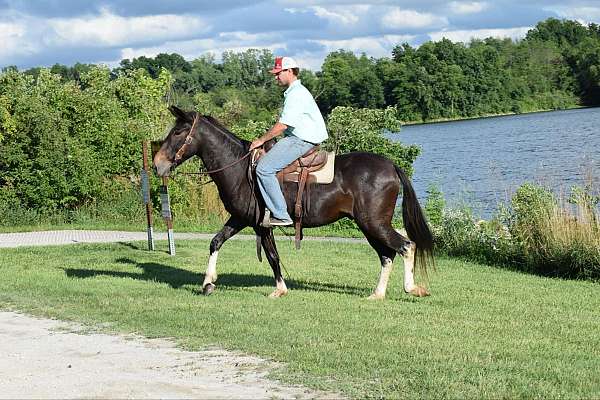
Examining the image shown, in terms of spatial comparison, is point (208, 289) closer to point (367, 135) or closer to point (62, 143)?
point (62, 143)

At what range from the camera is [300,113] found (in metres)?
10.8

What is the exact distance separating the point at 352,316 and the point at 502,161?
33426mm

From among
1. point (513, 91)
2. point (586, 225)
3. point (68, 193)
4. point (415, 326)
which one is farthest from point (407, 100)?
point (415, 326)

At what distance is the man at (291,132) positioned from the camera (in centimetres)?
1082

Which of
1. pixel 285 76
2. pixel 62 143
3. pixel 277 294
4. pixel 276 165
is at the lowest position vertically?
pixel 277 294

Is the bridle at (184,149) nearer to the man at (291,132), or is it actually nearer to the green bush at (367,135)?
the man at (291,132)

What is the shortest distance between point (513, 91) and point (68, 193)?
9506 centimetres

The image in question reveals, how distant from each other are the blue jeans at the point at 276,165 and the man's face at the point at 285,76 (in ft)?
2.25

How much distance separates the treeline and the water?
66.0 ft

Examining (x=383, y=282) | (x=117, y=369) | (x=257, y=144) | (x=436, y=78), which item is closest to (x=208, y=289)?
(x=257, y=144)

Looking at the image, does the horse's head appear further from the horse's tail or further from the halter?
the horse's tail

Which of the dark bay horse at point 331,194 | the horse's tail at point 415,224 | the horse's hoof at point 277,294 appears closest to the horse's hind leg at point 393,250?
the dark bay horse at point 331,194

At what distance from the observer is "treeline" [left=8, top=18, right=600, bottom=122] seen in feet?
308

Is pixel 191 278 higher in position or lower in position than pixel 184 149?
lower
